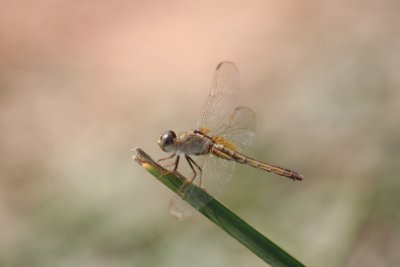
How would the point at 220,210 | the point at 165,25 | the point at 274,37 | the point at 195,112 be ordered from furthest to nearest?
1. the point at 165,25
2. the point at 274,37
3. the point at 195,112
4. the point at 220,210

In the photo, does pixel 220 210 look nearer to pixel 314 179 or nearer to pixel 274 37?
pixel 314 179

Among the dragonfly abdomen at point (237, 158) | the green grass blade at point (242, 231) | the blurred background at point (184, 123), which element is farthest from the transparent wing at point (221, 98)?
the green grass blade at point (242, 231)

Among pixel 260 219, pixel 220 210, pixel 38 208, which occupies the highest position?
pixel 220 210

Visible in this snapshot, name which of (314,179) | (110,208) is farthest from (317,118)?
(110,208)

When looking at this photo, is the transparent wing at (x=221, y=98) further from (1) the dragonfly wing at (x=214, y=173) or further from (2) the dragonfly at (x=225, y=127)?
(1) the dragonfly wing at (x=214, y=173)

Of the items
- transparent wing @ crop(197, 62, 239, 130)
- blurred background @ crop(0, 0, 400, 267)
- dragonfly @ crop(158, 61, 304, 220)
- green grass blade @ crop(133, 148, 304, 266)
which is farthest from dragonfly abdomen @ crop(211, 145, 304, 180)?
green grass blade @ crop(133, 148, 304, 266)

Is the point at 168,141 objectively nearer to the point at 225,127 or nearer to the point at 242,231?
the point at 225,127
